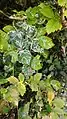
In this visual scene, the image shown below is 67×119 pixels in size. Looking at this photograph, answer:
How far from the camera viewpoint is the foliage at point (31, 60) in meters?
1.10

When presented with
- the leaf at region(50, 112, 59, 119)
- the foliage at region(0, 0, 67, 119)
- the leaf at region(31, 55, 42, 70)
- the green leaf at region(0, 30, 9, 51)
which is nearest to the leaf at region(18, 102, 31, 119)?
the foliage at region(0, 0, 67, 119)

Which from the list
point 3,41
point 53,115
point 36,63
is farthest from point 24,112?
point 3,41

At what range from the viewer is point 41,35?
1.13 m

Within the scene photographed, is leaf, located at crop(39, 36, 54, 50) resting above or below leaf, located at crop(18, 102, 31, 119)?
above

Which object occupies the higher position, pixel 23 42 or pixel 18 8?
pixel 18 8

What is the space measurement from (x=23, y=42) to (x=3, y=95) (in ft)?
0.71

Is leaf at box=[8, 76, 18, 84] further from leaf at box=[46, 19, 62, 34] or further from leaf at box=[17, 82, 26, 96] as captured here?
leaf at box=[46, 19, 62, 34]

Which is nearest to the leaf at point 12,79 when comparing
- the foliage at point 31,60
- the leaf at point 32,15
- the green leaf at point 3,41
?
the foliage at point 31,60

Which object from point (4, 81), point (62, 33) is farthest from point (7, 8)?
point (4, 81)

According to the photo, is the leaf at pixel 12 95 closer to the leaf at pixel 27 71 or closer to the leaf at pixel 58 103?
the leaf at pixel 27 71

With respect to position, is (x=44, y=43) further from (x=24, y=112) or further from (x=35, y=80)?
(x=24, y=112)

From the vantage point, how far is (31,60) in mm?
1143

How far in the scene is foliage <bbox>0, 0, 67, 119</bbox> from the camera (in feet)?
3.60

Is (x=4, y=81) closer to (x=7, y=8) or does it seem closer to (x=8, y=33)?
(x=8, y=33)
